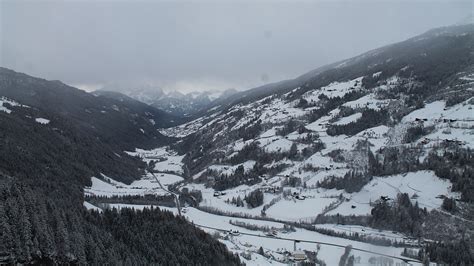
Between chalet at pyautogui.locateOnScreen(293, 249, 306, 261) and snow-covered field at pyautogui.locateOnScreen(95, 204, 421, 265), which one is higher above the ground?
chalet at pyautogui.locateOnScreen(293, 249, 306, 261)

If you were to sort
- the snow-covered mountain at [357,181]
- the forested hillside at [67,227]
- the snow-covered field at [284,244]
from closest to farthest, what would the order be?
the forested hillside at [67,227] → the snow-covered field at [284,244] → the snow-covered mountain at [357,181]

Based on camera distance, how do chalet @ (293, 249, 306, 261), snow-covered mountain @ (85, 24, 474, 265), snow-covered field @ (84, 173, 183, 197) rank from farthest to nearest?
snow-covered field @ (84, 173, 183, 197) < snow-covered mountain @ (85, 24, 474, 265) < chalet @ (293, 249, 306, 261)

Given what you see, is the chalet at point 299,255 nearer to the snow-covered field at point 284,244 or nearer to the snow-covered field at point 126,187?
the snow-covered field at point 284,244

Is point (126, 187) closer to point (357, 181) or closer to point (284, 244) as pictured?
point (284, 244)

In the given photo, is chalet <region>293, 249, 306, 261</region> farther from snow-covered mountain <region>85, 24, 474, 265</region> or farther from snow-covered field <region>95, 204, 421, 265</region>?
snow-covered field <region>95, 204, 421, 265</region>

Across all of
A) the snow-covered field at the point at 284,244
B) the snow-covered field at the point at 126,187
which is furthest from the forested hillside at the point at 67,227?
the snow-covered field at the point at 284,244

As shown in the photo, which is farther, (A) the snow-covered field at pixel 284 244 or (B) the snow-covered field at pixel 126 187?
(B) the snow-covered field at pixel 126 187

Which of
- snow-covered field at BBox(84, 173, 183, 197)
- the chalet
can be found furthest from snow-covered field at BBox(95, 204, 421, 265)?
snow-covered field at BBox(84, 173, 183, 197)

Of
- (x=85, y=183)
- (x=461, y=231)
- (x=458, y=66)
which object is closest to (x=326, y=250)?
(x=461, y=231)

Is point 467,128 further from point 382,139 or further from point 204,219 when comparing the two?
Answer: point 204,219
